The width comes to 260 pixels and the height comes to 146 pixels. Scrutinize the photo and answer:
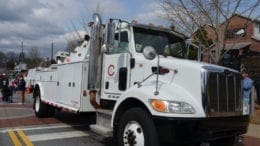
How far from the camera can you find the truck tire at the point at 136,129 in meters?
7.72

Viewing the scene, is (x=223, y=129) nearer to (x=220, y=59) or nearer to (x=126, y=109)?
(x=126, y=109)

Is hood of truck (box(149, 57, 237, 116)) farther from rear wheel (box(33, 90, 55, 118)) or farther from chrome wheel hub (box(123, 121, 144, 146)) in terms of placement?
rear wheel (box(33, 90, 55, 118))

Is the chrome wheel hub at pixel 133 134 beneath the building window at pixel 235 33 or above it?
beneath

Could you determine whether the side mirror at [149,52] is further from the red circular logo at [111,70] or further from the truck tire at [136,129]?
the red circular logo at [111,70]

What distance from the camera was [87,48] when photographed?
11.6 m

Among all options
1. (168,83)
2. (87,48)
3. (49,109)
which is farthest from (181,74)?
(49,109)

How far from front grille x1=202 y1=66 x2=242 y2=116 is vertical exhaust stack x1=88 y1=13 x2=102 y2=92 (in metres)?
3.42

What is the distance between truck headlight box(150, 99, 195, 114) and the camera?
7559 millimetres

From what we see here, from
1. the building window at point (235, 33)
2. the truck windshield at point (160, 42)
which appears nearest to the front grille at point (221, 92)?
the truck windshield at point (160, 42)

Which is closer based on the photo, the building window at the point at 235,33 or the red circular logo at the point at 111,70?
the red circular logo at the point at 111,70

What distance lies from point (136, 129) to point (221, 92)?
1.66 meters

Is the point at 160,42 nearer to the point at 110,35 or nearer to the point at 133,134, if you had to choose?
the point at 110,35

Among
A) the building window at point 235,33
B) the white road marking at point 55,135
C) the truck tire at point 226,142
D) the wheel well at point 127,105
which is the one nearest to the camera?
the wheel well at point 127,105

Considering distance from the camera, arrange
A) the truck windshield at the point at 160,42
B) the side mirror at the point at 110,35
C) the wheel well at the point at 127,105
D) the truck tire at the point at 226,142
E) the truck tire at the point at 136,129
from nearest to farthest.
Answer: the truck tire at the point at 136,129 < the wheel well at the point at 127,105 < the side mirror at the point at 110,35 < the truck tire at the point at 226,142 < the truck windshield at the point at 160,42
